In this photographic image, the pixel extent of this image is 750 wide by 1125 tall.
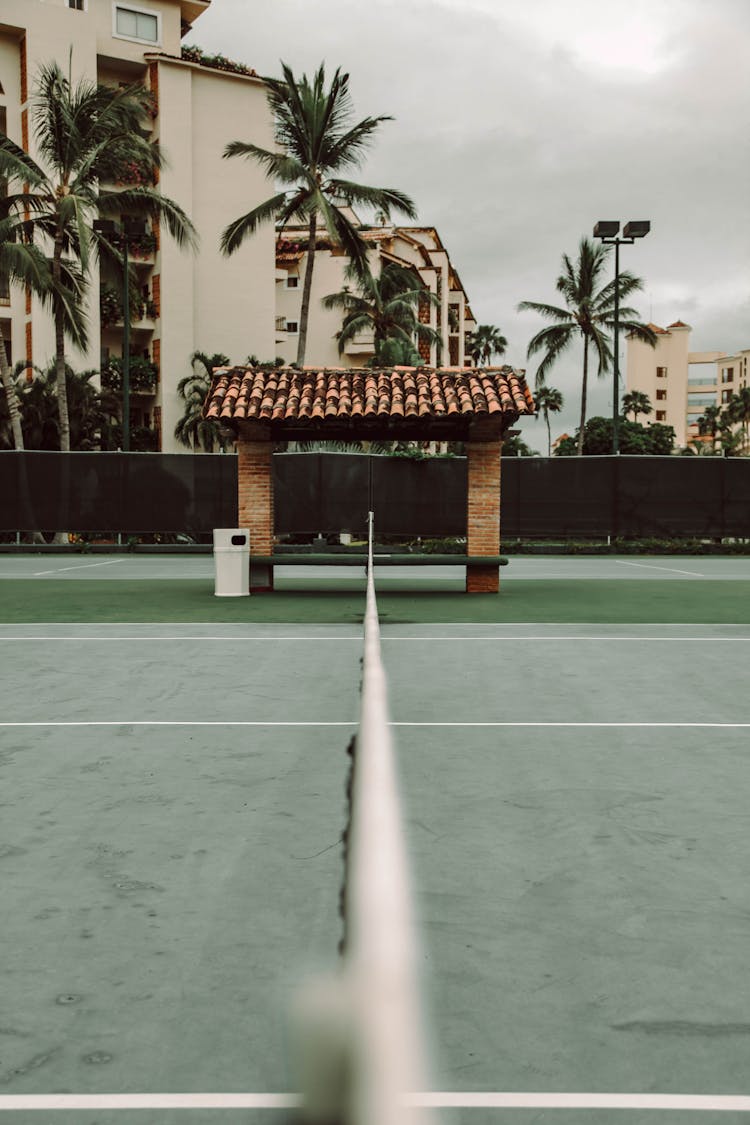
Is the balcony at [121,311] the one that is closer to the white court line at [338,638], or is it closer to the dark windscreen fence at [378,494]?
the dark windscreen fence at [378,494]

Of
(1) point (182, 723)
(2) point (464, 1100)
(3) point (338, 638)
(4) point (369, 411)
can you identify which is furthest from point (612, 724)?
(4) point (369, 411)

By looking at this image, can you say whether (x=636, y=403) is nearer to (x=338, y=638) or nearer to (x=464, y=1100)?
(x=338, y=638)

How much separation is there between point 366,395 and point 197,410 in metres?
36.3

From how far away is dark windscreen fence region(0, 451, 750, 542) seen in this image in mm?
32125

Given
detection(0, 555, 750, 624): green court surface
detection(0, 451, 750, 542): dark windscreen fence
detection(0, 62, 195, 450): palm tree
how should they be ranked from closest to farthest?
detection(0, 555, 750, 624): green court surface, detection(0, 62, 195, 450): palm tree, detection(0, 451, 750, 542): dark windscreen fence

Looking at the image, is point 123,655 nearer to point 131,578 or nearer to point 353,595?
point 353,595

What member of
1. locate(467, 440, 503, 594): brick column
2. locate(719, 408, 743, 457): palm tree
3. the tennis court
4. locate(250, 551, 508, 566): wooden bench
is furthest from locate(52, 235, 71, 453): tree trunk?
locate(719, 408, 743, 457): palm tree

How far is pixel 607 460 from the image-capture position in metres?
32.8

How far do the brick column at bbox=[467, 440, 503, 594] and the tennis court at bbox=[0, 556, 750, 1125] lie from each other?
28.3 feet

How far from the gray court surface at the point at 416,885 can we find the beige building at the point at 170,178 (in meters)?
45.6

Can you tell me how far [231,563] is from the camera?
18.5 metres

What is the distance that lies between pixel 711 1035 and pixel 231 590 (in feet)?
52.0

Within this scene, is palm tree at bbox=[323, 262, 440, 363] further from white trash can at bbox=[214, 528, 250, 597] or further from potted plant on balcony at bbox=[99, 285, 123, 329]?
white trash can at bbox=[214, 528, 250, 597]

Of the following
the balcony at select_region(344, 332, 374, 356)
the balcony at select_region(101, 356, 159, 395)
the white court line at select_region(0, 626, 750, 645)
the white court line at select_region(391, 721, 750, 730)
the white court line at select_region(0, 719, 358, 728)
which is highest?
the balcony at select_region(344, 332, 374, 356)
